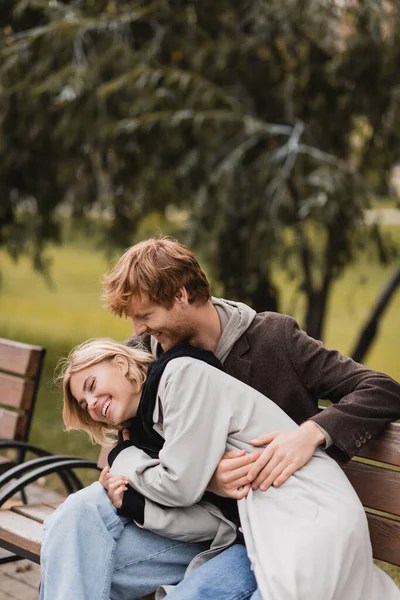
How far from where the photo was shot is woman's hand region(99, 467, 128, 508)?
2457 millimetres

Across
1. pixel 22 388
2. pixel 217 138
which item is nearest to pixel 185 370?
pixel 22 388

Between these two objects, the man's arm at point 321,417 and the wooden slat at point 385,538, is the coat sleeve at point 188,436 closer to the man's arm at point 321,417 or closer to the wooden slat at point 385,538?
the man's arm at point 321,417

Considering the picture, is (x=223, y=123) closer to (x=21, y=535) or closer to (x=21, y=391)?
(x=21, y=391)

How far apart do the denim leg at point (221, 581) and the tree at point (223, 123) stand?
9.63ft

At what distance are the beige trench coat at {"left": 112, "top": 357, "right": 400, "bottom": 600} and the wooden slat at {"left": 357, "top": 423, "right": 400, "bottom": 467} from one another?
0.23 meters

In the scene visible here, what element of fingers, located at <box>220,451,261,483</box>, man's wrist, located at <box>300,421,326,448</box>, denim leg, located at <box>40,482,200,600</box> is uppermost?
man's wrist, located at <box>300,421,326,448</box>

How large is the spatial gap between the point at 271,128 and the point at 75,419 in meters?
3.31

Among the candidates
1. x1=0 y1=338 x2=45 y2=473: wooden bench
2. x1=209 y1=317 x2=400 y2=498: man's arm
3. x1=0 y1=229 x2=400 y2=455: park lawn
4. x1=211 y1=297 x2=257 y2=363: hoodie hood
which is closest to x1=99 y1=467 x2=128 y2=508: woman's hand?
x1=209 y1=317 x2=400 y2=498: man's arm

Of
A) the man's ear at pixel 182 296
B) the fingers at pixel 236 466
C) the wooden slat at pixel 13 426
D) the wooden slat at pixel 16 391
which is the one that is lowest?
the wooden slat at pixel 13 426

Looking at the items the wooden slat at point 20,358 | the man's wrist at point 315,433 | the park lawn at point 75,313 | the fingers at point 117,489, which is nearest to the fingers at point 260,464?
the man's wrist at point 315,433

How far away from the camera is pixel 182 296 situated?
2.57 meters

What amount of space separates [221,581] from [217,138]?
144 inches

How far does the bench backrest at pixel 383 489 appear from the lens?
258 cm

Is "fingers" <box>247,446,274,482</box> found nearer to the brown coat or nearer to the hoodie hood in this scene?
the brown coat
